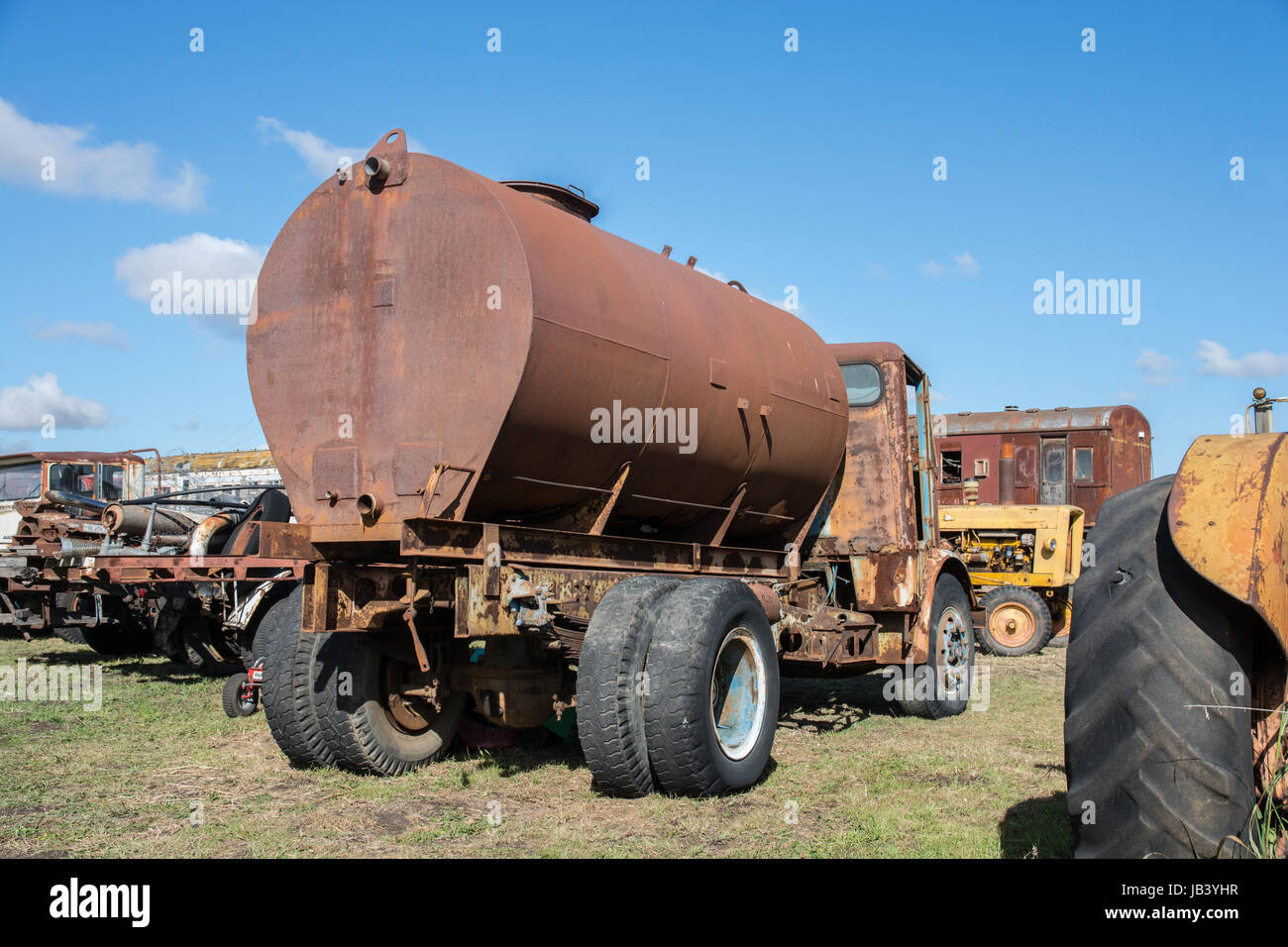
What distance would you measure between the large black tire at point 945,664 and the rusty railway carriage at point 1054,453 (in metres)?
9.25

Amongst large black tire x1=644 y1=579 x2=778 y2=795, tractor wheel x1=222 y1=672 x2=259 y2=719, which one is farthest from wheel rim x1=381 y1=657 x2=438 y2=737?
tractor wheel x1=222 y1=672 x2=259 y2=719

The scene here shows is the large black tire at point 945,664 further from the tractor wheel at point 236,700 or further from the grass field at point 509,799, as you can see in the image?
the tractor wheel at point 236,700

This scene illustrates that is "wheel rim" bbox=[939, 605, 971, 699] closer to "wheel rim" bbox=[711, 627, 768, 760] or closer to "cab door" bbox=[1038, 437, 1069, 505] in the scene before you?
"wheel rim" bbox=[711, 627, 768, 760]

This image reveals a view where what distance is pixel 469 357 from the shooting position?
5.67 meters

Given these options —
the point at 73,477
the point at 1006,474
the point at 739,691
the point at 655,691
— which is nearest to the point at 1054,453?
the point at 1006,474

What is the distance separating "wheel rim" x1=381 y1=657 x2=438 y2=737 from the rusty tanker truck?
15 millimetres

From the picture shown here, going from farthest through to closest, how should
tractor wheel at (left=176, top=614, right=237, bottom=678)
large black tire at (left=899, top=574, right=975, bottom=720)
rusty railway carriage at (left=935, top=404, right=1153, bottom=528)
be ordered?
rusty railway carriage at (left=935, top=404, right=1153, bottom=528)
tractor wheel at (left=176, top=614, right=237, bottom=678)
large black tire at (left=899, top=574, right=975, bottom=720)

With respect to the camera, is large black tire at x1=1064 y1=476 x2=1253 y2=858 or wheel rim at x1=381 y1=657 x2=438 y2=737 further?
wheel rim at x1=381 y1=657 x2=438 y2=737

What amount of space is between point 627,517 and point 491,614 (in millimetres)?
1749

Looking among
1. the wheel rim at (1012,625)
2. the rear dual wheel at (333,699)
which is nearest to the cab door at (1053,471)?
the wheel rim at (1012,625)

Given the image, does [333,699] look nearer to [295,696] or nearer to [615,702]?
[295,696]

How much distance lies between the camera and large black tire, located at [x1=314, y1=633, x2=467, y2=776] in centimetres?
646

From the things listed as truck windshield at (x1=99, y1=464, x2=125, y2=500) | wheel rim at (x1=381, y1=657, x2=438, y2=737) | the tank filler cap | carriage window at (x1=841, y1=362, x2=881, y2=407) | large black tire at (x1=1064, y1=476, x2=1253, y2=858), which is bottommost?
wheel rim at (x1=381, y1=657, x2=438, y2=737)

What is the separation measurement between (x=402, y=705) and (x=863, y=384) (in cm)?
530
